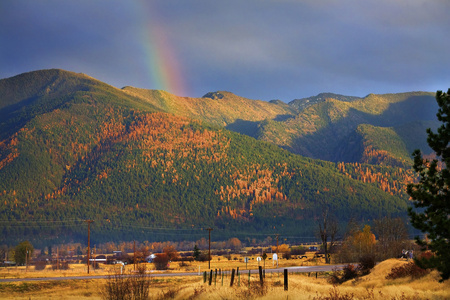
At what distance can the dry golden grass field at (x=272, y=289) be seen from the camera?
39188 mm

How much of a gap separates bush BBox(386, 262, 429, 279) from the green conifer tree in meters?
29.2

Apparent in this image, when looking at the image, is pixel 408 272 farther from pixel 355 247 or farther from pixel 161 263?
pixel 355 247

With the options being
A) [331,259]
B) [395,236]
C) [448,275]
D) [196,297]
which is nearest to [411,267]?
[196,297]

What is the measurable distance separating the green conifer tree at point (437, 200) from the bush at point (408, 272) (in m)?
29.2

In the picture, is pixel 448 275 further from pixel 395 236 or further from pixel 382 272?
pixel 395 236

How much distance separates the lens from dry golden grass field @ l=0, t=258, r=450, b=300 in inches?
1543

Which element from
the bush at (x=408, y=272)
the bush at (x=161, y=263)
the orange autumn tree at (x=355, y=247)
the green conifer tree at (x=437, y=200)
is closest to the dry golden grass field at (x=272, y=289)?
the bush at (x=408, y=272)

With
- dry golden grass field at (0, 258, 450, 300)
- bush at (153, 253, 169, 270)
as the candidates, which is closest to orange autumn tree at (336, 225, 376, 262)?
bush at (153, 253, 169, 270)

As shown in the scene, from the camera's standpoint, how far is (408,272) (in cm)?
6150

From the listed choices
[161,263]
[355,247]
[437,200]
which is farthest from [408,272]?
[355,247]

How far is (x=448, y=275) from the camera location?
28.8 metres

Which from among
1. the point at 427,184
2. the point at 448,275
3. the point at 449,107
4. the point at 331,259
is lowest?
the point at 331,259

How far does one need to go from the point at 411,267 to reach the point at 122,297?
37804 millimetres

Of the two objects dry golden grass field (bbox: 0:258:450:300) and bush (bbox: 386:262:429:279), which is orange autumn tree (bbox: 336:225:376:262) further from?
bush (bbox: 386:262:429:279)
